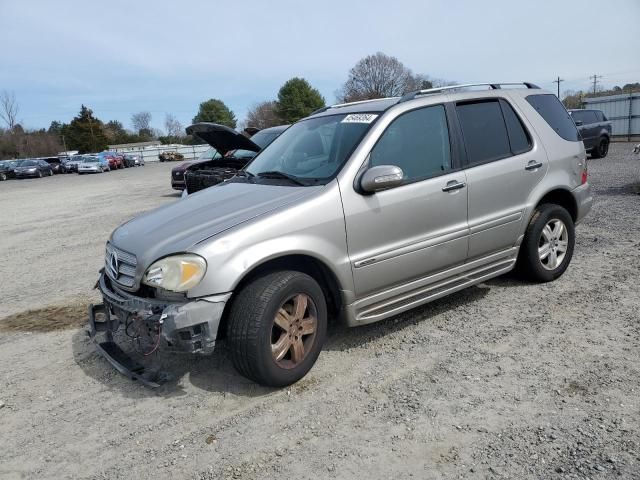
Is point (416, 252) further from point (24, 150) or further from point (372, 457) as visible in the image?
point (24, 150)

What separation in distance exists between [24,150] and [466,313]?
78.6 metres

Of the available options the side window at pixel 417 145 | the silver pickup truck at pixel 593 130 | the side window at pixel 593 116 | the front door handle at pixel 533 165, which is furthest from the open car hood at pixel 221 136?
the side window at pixel 593 116

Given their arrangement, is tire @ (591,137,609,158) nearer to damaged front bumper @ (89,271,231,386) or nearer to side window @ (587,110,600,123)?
side window @ (587,110,600,123)

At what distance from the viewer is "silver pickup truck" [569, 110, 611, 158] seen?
18.0 m

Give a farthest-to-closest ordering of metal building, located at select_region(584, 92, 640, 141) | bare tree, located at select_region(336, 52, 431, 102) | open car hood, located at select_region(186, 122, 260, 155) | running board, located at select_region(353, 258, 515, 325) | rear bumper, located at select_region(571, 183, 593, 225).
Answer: bare tree, located at select_region(336, 52, 431, 102), metal building, located at select_region(584, 92, 640, 141), open car hood, located at select_region(186, 122, 260, 155), rear bumper, located at select_region(571, 183, 593, 225), running board, located at select_region(353, 258, 515, 325)

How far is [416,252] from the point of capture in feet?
12.7

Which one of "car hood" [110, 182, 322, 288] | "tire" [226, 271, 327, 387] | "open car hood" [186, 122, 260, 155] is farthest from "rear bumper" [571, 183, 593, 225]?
"open car hood" [186, 122, 260, 155]

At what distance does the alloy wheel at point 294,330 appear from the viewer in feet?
10.9

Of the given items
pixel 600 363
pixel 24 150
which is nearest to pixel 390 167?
pixel 600 363

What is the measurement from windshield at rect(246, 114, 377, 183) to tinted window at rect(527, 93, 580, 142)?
2080 millimetres

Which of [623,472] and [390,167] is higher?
[390,167]

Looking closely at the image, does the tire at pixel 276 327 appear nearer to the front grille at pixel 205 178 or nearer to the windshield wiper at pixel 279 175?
the windshield wiper at pixel 279 175

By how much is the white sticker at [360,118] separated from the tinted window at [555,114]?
76.5 inches

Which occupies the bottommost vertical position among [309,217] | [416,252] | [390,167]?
[416,252]
